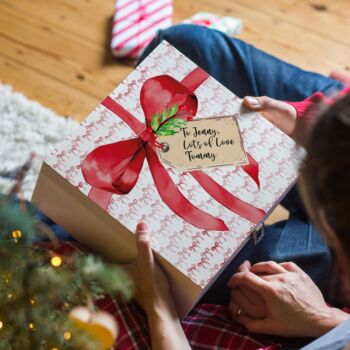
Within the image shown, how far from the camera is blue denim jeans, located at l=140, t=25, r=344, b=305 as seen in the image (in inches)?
40.3

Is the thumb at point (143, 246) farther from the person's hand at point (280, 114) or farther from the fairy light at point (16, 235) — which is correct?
the person's hand at point (280, 114)

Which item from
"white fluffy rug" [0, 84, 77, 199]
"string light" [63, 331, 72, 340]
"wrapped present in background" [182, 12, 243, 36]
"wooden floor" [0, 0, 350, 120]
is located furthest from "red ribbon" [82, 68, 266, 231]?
"wrapped present in background" [182, 12, 243, 36]

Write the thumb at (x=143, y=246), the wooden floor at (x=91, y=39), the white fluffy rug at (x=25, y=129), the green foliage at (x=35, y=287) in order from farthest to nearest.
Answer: the wooden floor at (x=91, y=39) < the white fluffy rug at (x=25, y=129) < the thumb at (x=143, y=246) < the green foliage at (x=35, y=287)

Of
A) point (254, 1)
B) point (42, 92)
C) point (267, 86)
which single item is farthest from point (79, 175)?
point (254, 1)

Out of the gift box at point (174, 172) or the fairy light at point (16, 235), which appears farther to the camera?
the gift box at point (174, 172)

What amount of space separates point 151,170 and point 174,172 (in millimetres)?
36

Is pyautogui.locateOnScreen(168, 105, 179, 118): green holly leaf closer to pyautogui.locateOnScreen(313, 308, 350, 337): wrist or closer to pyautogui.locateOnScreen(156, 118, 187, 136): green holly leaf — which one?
pyautogui.locateOnScreen(156, 118, 187, 136): green holly leaf

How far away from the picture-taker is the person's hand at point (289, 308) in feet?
2.91

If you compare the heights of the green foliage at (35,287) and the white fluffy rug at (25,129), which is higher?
the green foliage at (35,287)

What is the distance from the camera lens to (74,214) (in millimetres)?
905

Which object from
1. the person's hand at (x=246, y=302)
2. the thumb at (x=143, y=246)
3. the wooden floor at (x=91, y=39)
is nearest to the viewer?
the thumb at (x=143, y=246)

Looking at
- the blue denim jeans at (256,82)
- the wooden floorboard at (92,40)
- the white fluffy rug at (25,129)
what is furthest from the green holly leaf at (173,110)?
the wooden floorboard at (92,40)

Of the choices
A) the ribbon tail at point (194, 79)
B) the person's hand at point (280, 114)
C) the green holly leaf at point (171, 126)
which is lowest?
the green holly leaf at point (171, 126)

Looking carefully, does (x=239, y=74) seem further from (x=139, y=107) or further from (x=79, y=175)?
(x=79, y=175)
